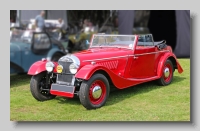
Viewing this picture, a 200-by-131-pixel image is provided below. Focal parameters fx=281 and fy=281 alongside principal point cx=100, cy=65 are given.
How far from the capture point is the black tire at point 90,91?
15.7 ft

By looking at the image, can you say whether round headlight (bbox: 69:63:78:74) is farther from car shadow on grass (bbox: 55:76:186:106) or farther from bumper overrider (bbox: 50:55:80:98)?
car shadow on grass (bbox: 55:76:186:106)

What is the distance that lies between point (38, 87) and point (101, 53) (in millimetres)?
1406

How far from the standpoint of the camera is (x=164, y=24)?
14.1 m

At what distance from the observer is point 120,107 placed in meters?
5.09

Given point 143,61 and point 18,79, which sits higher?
point 143,61

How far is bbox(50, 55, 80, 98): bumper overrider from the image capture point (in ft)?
16.4

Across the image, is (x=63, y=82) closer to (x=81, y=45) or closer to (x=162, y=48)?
(x=162, y=48)

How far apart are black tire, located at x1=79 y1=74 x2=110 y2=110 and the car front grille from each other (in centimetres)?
45

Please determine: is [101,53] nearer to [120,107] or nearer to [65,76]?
[65,76]

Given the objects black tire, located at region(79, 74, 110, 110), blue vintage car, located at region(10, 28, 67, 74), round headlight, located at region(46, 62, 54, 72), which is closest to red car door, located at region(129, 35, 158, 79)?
black tire, located at region(79, 74, 110, 110)

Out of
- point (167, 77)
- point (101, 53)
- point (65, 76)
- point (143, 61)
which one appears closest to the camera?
point (65, 76)

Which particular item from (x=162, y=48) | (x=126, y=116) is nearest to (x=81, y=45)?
(x=162, y=48)

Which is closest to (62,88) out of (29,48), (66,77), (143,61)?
(66,77)

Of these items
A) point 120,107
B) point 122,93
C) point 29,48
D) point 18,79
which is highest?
point 29,48
